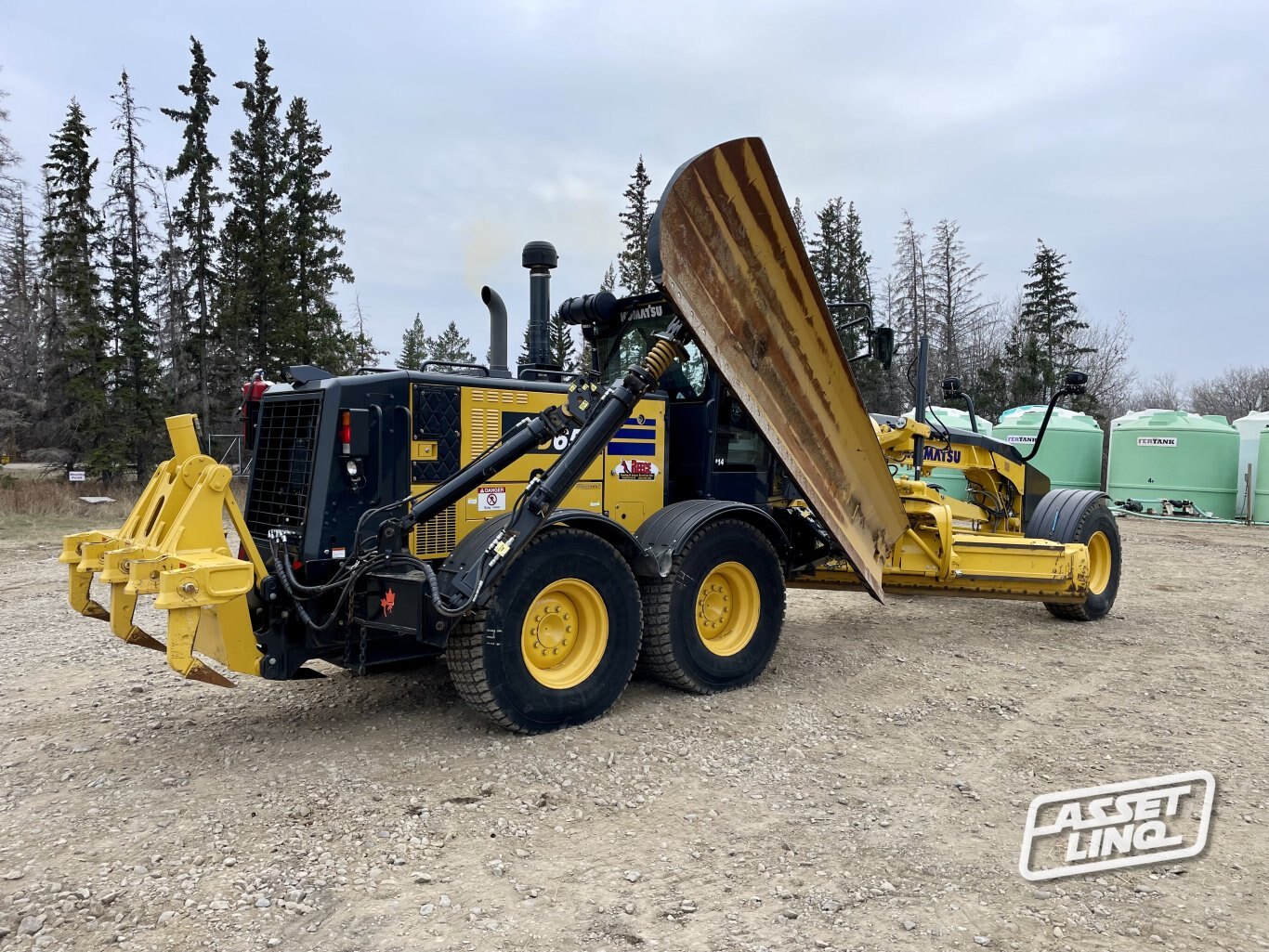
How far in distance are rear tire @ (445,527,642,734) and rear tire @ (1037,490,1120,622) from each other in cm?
493

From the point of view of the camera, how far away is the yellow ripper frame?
13.3 feet

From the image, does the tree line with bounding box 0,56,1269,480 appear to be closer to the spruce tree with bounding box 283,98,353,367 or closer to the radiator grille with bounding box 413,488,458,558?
the spruce tree with bounding box 283,98,353,367

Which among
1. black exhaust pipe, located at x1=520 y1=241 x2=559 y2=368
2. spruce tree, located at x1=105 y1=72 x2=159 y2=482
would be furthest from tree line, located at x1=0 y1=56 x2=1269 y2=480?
black exhaust pipe, located at x1=520 y1=241 x2=559 y2=368

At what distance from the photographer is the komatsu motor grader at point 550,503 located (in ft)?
14.8

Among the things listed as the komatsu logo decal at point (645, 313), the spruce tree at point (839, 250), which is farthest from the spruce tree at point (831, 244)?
the komatsu logo decal at point (645, 313)

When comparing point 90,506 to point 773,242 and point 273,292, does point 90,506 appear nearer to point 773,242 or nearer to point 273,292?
point 273,292

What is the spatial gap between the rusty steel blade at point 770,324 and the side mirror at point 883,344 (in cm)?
33

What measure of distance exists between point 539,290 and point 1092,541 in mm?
5830

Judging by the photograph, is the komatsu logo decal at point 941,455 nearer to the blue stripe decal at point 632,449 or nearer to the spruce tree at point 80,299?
the blue stripe decal at point 632,449

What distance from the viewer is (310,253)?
2689 centimetres

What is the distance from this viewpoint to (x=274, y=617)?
461 cm

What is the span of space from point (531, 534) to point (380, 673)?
7.55 ft

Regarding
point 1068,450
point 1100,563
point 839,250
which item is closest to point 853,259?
point 839,250

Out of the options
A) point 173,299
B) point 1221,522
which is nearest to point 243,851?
point 1221,522
